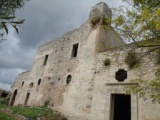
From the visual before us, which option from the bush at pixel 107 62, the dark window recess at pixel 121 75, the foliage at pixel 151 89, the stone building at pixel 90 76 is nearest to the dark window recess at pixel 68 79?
the stone building at pixel 90 76

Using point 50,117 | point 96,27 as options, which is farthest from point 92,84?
point 96,27

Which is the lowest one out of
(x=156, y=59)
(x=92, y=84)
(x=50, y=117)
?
(x=50, y=117)

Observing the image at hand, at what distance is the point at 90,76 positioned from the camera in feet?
35.6

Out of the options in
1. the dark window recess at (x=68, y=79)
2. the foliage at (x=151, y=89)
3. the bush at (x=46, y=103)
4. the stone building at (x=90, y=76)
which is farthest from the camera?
the bush at (x=46, y=103)

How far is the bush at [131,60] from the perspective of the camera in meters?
8.89

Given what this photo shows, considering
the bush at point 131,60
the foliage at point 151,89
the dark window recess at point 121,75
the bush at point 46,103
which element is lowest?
the bush at point 46,103

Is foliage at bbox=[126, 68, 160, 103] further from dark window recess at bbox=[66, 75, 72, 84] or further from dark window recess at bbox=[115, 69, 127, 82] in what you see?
dark window recess at bbox=[66, 75, 72, 84]

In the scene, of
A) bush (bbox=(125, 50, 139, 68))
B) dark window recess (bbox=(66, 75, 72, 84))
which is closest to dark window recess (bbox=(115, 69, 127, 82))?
bush (bbox=(125, 50, 139, 68))

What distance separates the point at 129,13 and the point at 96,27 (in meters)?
6.52

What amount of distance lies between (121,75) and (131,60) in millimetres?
1033

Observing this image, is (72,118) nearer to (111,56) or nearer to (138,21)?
(111,56)

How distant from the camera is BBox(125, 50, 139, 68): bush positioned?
8889 mm

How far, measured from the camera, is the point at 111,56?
33.2 ft

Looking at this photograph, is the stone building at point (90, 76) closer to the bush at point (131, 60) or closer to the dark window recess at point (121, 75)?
the dark window recess at point (121, 75)
